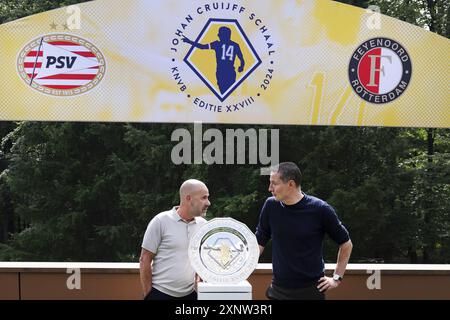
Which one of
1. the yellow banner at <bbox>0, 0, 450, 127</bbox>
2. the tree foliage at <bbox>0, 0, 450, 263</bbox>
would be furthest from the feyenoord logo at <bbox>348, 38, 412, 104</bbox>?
the tree foliage at <bbox>0, 0, 450, 263</bbox>

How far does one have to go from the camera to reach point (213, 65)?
5.69 meters

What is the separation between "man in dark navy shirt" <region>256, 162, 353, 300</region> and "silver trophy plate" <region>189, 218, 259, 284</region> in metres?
0.17

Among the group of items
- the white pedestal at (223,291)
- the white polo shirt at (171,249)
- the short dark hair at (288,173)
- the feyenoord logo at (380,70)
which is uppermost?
the feyenoord logo at (380,70)

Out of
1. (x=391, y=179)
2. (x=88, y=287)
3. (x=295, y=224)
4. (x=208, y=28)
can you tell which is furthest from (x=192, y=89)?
(x=391, y=179)

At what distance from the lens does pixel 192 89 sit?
570cm

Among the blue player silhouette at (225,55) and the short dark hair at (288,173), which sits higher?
the blue player silhouette at (225,55)

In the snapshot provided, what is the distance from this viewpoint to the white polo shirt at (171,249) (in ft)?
11.2

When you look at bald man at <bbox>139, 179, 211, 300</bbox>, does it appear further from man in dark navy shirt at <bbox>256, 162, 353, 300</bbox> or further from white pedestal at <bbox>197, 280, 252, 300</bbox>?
man in dark navy shirt at <bbox>256, 162, 353, 300</bbox>

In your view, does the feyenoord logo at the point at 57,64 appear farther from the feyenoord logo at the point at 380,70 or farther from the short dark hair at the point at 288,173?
the short dark hair at the point at 288,173

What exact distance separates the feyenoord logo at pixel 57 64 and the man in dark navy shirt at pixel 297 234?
2.70 metres

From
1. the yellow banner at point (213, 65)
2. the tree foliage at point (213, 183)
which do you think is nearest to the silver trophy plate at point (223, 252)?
the yellow banner at point (213, 65)

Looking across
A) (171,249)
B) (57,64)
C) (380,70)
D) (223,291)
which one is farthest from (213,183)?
(223,291)

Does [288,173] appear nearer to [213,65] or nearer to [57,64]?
[213,65]

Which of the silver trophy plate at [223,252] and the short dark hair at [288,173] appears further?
the short dark hair at [288,173]
